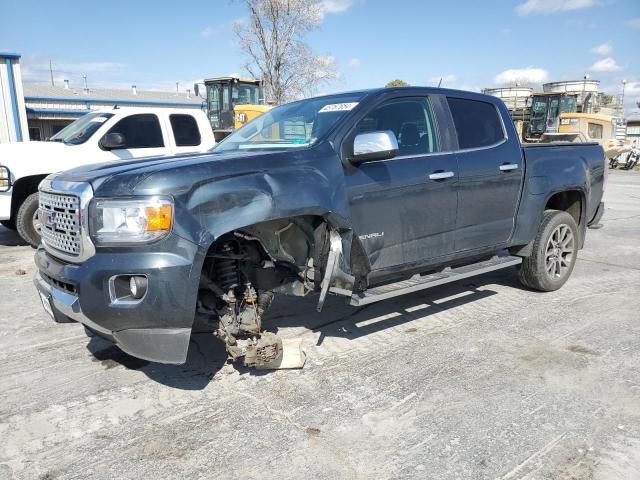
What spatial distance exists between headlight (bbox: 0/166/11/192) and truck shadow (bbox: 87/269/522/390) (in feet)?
13.5

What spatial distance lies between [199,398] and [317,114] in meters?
2.32

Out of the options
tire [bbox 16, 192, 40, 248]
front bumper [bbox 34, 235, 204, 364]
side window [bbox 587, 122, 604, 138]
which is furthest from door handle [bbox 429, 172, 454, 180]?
side window [bbox 587, 122, 604, 138]

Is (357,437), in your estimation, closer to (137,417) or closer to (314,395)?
(314,395)

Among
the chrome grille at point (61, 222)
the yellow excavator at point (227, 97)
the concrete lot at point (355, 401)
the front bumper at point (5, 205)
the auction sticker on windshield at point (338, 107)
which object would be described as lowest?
the concrete lot at point (355, 401)

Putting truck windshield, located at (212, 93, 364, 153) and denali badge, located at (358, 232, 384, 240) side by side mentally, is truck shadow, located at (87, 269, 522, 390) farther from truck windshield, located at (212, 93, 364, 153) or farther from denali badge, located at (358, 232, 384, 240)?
truck windshield, located at (212, 93, 364, 153)

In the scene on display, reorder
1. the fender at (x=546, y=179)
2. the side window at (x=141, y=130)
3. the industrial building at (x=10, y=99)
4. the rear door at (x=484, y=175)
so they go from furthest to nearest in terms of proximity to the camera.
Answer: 1. the industrial building at (x=10, y=99)
2. the side window at (x=141, y=130)
3. the fender at (x=546, y=179)
4. the rear door at (x=484, y=175)

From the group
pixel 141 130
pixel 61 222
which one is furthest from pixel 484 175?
pixel 141 130

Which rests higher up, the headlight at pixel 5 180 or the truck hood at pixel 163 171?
the truck hood at pixel 163 171

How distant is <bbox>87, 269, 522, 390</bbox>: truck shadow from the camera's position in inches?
151

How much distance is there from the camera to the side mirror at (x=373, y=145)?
12.1 ft

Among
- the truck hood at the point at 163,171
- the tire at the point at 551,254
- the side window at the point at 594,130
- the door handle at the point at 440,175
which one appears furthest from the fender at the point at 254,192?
the side window at the point at 594,130

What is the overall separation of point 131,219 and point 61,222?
2.18 feet

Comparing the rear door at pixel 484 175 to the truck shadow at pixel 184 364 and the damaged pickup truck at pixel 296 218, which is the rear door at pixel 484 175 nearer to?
the damaged pickup truck at pixel 296 218

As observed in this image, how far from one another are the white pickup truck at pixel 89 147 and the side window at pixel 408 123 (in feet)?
12.7
